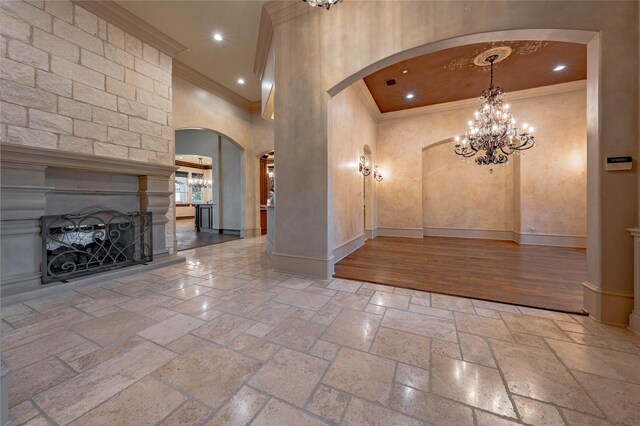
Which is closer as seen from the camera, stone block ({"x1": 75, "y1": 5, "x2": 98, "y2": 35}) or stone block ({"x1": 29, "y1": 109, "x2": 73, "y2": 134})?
stone block ({"x1": 29, "y1": 109, "x2": 73, "y2": 134})

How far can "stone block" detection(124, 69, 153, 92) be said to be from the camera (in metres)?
3.93

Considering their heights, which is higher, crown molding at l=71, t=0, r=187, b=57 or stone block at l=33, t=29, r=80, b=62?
crown molding at l=71, t=0, r=187, b=57

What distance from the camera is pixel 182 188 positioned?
14977mm

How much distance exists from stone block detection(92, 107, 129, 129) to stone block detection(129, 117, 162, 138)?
84mm

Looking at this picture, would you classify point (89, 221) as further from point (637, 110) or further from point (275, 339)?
point (637, 110)

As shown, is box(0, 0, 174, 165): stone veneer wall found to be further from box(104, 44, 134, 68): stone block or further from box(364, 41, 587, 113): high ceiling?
box(364, 41, 587, 113): high ceiling

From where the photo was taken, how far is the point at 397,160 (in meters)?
7.41

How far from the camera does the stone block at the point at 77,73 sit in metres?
3.16

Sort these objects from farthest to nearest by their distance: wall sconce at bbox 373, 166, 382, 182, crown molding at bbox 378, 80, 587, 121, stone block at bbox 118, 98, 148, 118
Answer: wall sconce at bbox 373, 166, 382, 182
crown molding at bbox 378, 80, 587, 121
stone block at bbox 118, 98, 148, 118

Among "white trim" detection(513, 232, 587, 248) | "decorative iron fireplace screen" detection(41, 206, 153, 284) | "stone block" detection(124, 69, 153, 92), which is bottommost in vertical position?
"white trim" detection(513, 232, 587, 248)

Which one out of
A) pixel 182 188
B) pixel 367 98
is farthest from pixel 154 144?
pixel 182 188

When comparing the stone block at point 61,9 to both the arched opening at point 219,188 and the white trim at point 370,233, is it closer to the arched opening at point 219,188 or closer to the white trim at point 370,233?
the arched opening at point 219,188

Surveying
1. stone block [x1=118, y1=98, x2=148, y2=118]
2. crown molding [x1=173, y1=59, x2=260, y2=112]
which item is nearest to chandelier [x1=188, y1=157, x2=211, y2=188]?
crown molding [x1=173, y1=59, x2=260, y2=112]

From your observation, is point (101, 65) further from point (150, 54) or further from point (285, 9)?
point (285, 9)
